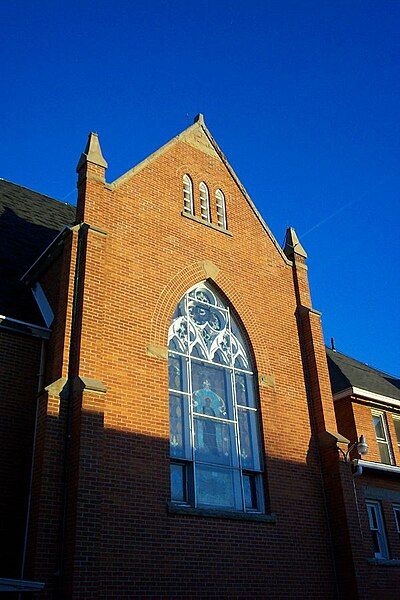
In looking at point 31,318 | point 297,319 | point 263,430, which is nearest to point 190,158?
point 297,319

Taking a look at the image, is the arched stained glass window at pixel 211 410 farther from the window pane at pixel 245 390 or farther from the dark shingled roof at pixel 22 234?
the dark shingled roof at pixel 22 234

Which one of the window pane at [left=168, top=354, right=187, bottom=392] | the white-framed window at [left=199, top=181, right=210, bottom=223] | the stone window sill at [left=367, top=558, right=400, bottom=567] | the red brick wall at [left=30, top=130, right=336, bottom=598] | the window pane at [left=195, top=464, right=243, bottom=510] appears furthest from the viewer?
the white-framed window at [left=199, top=181, right=210, bottom=223]

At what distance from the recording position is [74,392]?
34.9ft

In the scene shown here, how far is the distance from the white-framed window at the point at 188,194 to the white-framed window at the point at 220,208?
903mm

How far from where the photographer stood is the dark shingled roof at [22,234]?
13.0m

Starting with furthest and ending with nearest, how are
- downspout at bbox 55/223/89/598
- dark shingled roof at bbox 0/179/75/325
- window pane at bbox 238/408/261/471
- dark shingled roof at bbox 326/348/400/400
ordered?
dark shingled roof at bbox 326/348/400/400 < window pane at bbox 238/408/261/471 < dark shingled roof at bbox 0/179/75/325 < downspout at bbox 55/223/89/598

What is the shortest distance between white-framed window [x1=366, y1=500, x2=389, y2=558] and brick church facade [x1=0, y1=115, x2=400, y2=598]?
54mm

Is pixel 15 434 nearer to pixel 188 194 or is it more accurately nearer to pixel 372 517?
pixel 188 194

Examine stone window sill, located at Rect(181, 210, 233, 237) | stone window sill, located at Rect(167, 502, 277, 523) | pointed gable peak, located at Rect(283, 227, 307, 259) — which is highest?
pointed gable peak, located at Rect(283, 227, 307, 259)

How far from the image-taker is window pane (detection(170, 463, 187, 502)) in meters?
11.7

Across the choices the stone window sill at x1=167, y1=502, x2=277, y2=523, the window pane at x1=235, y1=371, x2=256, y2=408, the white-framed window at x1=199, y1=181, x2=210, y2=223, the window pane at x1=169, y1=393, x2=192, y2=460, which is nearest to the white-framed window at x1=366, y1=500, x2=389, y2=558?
the stone window sill at x1=167, y1=502, x2=277, y2=523

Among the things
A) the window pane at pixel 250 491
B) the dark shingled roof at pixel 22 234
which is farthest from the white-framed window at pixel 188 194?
the window pane at pixel 250 491

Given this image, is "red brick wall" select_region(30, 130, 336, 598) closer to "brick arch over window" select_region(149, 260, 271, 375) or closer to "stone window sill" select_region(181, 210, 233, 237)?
"brick arch over window" select_region(149, 260, 271, 375)

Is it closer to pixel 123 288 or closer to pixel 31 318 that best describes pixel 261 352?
pixel 123 288
